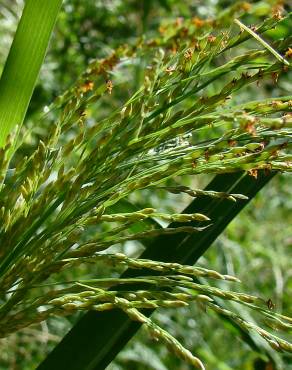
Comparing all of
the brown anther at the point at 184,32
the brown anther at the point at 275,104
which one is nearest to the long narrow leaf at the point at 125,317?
the brown anther at the point at 275,104

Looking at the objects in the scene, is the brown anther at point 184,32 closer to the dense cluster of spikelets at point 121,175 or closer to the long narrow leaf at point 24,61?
the dense cluster of spikelets at point 121,175

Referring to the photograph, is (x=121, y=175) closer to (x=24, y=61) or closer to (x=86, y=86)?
(x=86, y=86)

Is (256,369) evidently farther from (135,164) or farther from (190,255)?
(135,164)

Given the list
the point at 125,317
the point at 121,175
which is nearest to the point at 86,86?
the point at 121,175

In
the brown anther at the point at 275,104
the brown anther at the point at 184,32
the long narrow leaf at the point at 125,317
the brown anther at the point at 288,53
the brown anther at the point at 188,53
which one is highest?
the brown anther at the point at 288,53

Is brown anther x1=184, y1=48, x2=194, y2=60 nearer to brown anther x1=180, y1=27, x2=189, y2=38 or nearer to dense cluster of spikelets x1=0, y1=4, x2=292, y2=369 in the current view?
dense cluster of spikelets x1=0, y1=4, x2=292, y2=369
